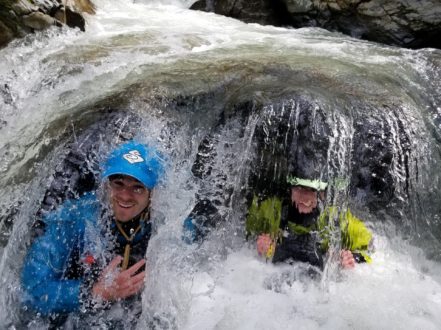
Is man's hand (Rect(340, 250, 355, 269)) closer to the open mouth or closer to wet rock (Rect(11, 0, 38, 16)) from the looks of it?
the open mouth

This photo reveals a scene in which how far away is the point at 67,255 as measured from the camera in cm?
319

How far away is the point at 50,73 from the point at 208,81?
78.3 inches

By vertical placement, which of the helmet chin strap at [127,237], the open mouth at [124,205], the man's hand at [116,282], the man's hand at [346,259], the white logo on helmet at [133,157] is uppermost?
the white logo on helmet at [133,157]

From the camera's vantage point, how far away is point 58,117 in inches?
208

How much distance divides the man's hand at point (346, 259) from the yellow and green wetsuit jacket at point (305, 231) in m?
0.08

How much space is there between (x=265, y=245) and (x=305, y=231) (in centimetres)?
43

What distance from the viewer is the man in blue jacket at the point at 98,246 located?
3.13 metres

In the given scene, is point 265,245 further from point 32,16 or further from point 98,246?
point 32,16

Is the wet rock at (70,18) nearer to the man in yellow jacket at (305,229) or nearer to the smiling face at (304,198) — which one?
the man in yellow jacket at (305,229)

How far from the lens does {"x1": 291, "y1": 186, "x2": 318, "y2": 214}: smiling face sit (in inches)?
158

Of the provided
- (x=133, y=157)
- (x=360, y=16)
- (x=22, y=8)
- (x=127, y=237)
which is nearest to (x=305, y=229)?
(x=127, y=237)

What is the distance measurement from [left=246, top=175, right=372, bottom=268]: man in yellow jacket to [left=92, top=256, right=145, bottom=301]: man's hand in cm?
156

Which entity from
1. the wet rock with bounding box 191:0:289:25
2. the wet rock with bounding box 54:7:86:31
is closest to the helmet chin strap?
the wet rock with bounding box 54:7:86:31

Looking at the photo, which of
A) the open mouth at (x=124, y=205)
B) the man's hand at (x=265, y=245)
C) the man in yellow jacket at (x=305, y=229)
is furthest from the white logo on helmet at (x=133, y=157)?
the man's hand at (x=265, y=245)
